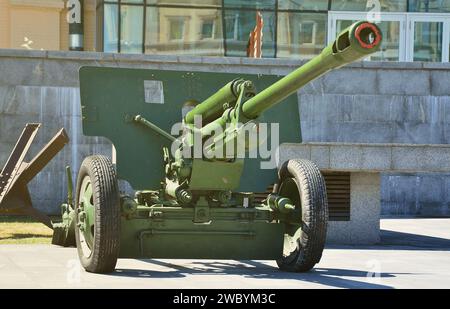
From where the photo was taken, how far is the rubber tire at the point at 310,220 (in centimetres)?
1018

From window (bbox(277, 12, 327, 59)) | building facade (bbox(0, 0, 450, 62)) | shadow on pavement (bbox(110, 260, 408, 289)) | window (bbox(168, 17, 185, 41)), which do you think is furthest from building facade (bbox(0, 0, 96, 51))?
shadow on pavement (bbox(110, 260, 408, 289))

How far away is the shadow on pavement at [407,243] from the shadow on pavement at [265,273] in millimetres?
2830

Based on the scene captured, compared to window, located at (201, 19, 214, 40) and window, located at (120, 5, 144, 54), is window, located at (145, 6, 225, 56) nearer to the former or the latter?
window, located at (201, 19, 214, 40)

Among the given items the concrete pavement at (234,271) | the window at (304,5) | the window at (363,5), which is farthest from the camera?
the window at (304,5)

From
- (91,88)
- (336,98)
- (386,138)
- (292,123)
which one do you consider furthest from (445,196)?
(91,88)

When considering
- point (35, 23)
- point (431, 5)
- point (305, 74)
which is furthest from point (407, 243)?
point (35, 23)

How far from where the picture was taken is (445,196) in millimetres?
19984

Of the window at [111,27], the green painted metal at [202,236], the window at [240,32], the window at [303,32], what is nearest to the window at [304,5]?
the window at [303,32]

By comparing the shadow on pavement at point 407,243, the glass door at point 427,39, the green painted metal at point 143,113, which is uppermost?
the glass door at point 427,39

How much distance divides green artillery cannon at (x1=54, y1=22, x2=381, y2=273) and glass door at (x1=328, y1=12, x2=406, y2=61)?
17987 millimetres

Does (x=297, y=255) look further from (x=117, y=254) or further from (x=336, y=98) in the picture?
(x=336, y=98)

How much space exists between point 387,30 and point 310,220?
19.9 metres

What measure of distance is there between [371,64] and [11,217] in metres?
6.47

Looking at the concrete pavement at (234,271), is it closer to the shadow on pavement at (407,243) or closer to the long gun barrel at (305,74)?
the shadow on pavement at (407,243)
